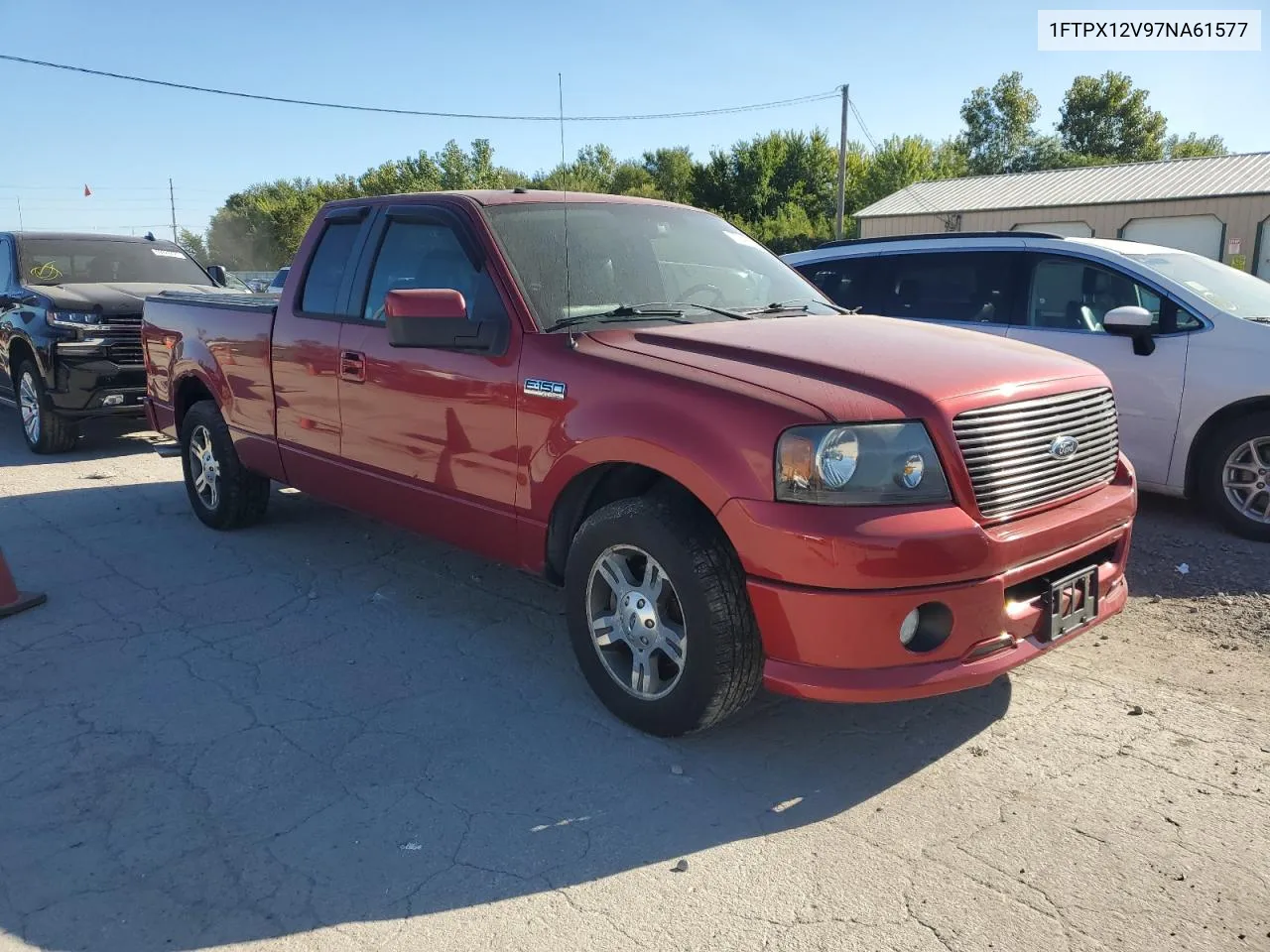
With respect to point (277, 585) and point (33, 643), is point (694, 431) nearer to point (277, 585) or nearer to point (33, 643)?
point (277, 585)

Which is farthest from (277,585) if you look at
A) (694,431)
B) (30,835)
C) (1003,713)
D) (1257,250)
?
(1257,250)

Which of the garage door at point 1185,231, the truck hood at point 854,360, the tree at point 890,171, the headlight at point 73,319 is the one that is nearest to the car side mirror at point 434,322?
the truck hood at point 854,360

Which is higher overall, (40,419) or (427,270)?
(427,270)

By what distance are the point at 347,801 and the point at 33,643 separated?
227cm

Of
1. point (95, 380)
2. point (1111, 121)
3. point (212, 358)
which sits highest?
point (1111, 121)

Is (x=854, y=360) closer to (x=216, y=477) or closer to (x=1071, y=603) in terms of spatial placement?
(x=1071, y=603)

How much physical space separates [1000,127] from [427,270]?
69.8 m

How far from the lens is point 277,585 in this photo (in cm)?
517

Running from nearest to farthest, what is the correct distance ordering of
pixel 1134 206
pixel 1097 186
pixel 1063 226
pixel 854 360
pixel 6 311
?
pixel 854 360, pixel 6 311, pixel 1134 206, pixel 1063 226, pixel 1097 186

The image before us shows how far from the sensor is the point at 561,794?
10.3 ft

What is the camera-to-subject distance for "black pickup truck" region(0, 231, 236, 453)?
8.57 meters

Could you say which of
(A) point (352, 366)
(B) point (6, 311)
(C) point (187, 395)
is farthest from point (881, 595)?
(B) point (6, 311)

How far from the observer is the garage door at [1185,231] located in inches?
1162

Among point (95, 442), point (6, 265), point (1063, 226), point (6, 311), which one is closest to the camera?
point (6, 311)
